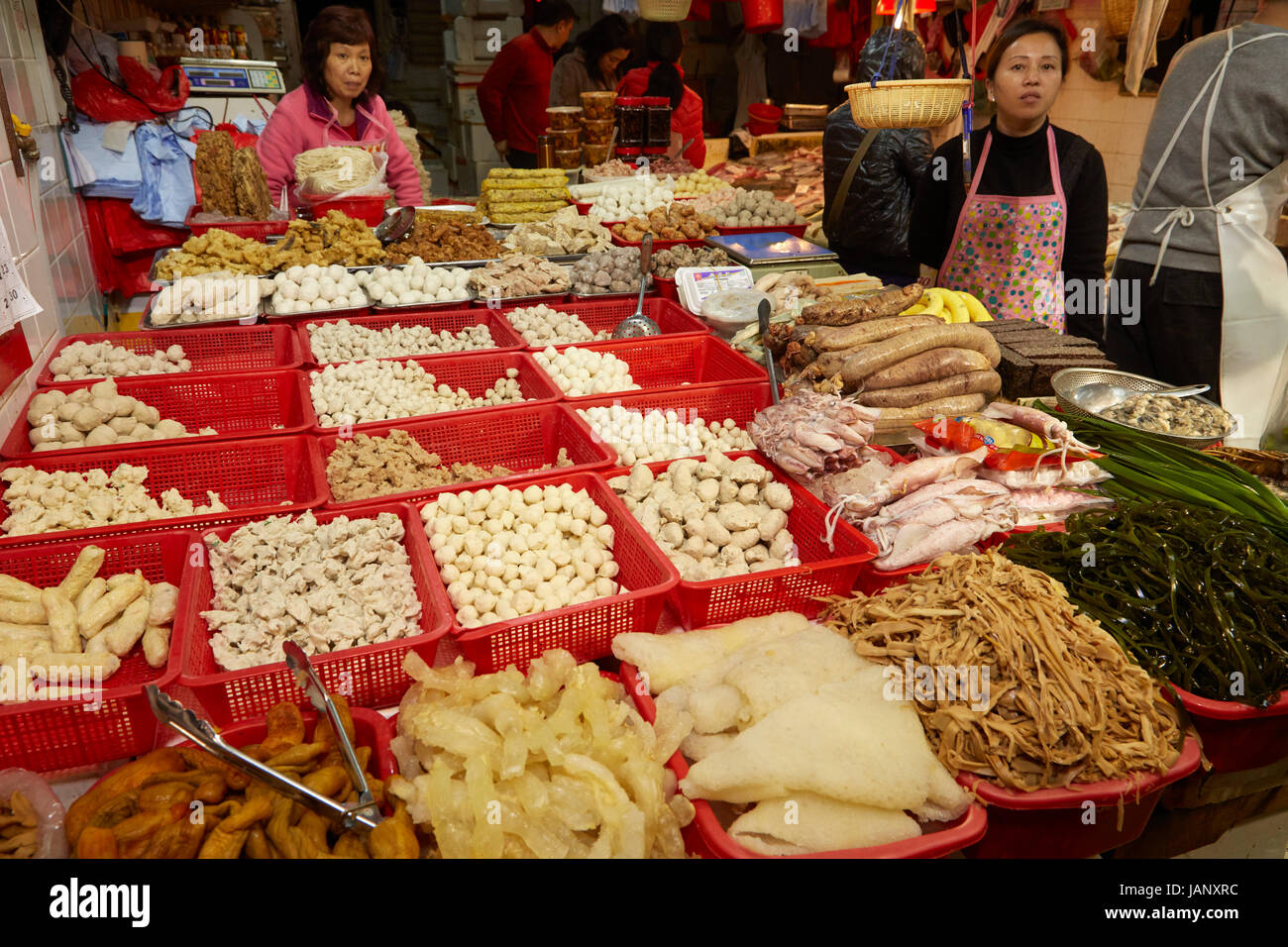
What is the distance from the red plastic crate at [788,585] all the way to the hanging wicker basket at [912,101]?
2.01 metres

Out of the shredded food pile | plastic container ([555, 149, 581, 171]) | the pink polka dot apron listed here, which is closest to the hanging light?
plastic container ([555, 149, 581, 171])

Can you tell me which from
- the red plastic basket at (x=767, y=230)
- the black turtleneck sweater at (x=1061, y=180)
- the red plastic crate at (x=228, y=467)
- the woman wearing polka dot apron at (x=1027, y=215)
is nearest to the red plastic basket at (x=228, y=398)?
the red plastic crate at (x=228, y=467)

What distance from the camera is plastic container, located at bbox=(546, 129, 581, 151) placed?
19.9 ft

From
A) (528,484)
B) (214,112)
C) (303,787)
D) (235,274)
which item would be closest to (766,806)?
(303,787)

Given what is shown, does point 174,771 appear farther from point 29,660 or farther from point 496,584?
point 496,584

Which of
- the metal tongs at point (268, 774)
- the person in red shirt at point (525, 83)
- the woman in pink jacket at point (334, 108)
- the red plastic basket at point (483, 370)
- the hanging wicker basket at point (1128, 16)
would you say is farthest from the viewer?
the person in red shirt at point (525, 83)

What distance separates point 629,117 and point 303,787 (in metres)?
5.91

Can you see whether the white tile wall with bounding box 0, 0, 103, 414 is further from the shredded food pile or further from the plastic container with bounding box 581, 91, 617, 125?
the plastic container with bounding box 581, 91, 617, 125

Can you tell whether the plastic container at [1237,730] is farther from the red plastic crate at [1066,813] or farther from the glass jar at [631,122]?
the glass jar at [631,122]

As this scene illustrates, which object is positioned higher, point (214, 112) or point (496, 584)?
point (214, 112)

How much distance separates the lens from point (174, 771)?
144 centimetres

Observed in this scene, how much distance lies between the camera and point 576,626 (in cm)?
185

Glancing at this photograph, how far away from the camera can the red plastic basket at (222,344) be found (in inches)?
126

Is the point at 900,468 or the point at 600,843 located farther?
the point at 900,468
